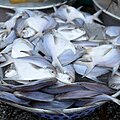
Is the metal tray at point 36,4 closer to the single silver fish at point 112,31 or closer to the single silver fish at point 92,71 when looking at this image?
the single silver fish at point 112,31

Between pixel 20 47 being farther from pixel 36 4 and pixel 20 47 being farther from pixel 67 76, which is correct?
pixel 36 4

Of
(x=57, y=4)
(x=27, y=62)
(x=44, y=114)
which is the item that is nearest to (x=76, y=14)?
(x=57, y=4)

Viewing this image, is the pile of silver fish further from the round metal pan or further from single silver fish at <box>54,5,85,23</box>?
the round metal pan

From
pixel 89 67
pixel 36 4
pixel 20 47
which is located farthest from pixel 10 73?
pixel 36 4

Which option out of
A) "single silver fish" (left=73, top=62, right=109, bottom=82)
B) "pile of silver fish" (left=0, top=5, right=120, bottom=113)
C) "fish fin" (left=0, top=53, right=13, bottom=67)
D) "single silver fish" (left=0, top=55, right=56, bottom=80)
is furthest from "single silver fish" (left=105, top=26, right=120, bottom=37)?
"fish fin" (left=0, top=53, right=13, bottom=67)

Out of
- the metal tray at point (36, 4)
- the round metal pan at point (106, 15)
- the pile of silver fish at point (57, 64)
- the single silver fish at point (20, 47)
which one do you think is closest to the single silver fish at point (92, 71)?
the pile of silver fish at point (57, 64)

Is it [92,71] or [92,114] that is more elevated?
[92,71]

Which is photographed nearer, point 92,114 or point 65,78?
point 65,78

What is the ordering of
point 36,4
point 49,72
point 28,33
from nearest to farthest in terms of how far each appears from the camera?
point 49,72, point 28,33, point 36,4

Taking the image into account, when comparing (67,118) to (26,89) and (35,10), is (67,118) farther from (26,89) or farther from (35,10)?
(35,10)
